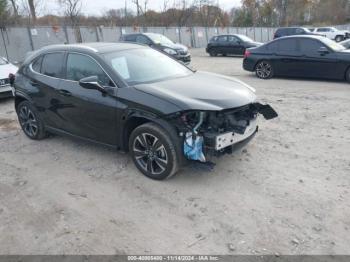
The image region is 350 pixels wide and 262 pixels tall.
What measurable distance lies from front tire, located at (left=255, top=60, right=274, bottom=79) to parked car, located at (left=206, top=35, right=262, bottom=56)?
9.63 meters

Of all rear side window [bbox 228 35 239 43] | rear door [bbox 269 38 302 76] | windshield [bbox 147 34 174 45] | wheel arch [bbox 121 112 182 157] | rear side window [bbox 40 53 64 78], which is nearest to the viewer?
wheel arch [bbox 121 112 182 157]

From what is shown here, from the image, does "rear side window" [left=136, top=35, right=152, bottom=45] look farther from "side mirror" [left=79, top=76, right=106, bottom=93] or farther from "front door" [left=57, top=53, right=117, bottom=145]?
"side mirror" [left=79, top=76, right=106, bottom=93]

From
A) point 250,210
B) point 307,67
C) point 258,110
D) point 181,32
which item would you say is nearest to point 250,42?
point 307,67

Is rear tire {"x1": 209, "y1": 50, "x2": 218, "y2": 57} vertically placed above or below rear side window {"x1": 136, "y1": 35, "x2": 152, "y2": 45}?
below

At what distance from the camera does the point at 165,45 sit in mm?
17000

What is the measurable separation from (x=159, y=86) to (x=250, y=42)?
18214 mm

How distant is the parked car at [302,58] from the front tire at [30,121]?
8219mm

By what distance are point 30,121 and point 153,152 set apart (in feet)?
9.59

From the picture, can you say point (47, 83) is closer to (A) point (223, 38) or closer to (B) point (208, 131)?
(B) point (208, 131)

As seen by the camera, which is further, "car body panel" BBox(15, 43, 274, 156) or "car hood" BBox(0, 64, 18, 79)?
"car hood" BBox(0, 64, 18, 79)

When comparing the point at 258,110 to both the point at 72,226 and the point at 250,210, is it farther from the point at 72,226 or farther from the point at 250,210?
the point at 72,226

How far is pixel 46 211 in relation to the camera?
386 centimetres

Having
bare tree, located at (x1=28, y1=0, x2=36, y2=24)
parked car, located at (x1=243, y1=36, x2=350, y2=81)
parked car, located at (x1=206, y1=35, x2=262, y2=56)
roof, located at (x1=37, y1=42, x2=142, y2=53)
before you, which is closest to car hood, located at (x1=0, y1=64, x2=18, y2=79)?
roof, located at (x1=37, y1=42, x2=142, y2=53)

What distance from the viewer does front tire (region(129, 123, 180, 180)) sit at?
416 cm
